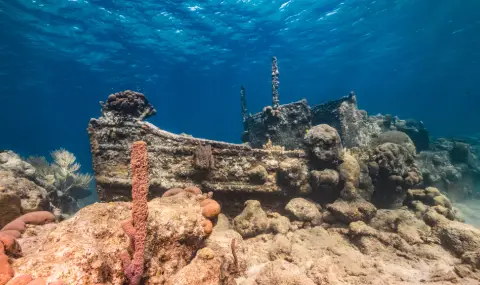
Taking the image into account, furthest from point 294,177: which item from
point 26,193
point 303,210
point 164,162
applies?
point 26,193

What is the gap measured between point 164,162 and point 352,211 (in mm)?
4972

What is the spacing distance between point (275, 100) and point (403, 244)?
261 inches

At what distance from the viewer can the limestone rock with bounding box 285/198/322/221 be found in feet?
19.2

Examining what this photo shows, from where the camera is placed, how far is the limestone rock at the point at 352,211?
5805 millimetres

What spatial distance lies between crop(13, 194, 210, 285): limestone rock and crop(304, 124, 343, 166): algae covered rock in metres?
4.30

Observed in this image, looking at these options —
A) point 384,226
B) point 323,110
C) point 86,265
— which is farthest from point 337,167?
point 86,265

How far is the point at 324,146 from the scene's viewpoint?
6.66 metres

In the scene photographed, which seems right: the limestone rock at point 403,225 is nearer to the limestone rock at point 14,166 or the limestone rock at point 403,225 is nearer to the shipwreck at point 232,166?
the shipwreck at point 232,166

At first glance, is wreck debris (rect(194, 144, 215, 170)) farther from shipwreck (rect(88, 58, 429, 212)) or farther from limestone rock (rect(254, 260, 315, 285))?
limestone rock (rect(254, 260, 315, 285))

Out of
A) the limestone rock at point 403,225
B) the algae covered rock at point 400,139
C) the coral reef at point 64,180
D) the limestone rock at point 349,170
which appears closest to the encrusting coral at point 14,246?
the coral reef at point 64,180

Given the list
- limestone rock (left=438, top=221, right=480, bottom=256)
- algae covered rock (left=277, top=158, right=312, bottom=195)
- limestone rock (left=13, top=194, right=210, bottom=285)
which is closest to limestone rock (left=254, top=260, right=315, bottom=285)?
limestone rock (left=13, top=194, right=210, bottom=285)

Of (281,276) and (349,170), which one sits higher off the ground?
(349,170)

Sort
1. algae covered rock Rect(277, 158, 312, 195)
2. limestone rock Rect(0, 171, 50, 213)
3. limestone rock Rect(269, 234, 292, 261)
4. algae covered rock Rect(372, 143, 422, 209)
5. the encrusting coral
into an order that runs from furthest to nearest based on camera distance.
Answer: algae covered rock Rect(372, 143, 422, 209), algae covered rock Rect(277, 158, 312, 195), limestone rock Rect(0, 171, 50, 213), limestone rock Rect(269, 234, 292, 261), the encrusting coral

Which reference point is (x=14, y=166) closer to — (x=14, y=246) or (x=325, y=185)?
(x=14, y=246)
